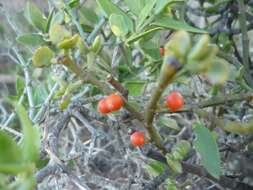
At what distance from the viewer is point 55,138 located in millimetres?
679

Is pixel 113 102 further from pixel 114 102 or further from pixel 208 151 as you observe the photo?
pixel 208 151

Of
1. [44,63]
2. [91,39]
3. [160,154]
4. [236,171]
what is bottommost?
[236,171]

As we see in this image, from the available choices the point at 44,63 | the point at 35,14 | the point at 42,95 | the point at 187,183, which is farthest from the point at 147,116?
the point at 42,95

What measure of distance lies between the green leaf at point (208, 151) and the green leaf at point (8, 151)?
0.30 metres

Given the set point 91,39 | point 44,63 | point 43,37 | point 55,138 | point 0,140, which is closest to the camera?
point 0,140

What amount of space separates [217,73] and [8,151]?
0.57ft

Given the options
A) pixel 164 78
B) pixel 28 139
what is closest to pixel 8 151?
pixel 28 139

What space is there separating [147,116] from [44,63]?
112 millimetres

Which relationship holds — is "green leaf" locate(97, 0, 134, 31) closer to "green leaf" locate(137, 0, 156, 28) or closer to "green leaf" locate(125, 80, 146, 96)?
"green leaf" locate(137, 0, 156, 28)

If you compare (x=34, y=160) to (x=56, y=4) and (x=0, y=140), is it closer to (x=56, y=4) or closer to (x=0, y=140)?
(x=0, y=140)

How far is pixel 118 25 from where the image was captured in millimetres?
669

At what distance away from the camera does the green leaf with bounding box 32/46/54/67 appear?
0.52 metres

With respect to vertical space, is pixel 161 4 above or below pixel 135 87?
above

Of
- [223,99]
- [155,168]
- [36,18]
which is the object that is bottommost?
[155,168]
